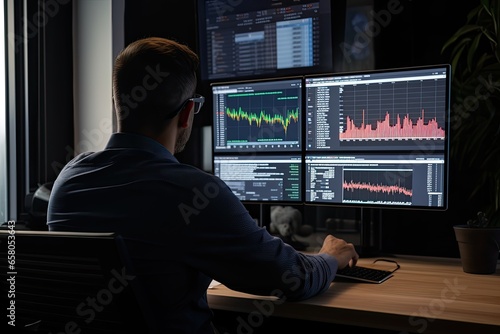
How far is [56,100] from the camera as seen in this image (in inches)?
98.7

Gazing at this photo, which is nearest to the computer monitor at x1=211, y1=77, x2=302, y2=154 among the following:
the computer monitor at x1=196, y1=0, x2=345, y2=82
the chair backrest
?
the computer monitor at x1=196, y1=0, x2=345, y2=82

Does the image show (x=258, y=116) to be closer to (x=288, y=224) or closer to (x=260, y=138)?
(x=260, y=138)

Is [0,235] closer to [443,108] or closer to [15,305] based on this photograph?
[15,305]

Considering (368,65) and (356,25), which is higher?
(356,25)

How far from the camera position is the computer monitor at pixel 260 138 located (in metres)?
1.87

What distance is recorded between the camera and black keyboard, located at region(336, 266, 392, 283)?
56.2 inches

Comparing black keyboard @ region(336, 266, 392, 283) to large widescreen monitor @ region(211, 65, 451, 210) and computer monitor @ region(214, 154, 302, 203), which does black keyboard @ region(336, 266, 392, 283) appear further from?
computer monitor @ region(214, 154, 302, 203)

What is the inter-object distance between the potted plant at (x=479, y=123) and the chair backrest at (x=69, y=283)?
1.05 meters

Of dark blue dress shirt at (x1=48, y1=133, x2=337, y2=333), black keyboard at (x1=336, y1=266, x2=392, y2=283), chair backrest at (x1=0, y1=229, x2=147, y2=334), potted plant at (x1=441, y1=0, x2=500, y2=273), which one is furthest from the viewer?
potted plant at (x1=441, y1=0, x2=500, y2=273)

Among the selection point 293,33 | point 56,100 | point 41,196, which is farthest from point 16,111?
point 293,33

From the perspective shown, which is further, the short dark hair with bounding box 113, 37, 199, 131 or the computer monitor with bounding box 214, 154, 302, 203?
the computer monitor with bounding box 214, 154, 302, 203

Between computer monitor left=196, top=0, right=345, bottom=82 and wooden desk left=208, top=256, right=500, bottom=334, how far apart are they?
3.10 ft

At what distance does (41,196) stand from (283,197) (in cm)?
92

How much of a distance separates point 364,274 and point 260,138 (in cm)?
67
